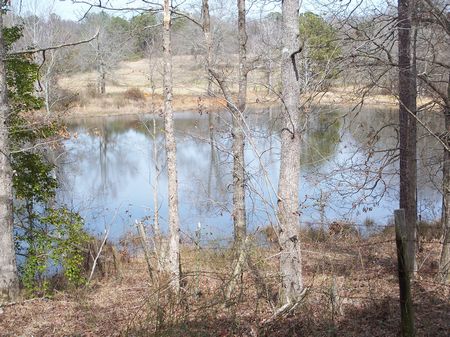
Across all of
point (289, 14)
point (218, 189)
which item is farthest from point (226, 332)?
point (218, 189)

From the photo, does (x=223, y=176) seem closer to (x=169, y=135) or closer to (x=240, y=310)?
(x=169, y=135)

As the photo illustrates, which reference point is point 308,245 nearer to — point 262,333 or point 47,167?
point 47,167

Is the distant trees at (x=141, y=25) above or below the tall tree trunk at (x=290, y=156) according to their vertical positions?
above

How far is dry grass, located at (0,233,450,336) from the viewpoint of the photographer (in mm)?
5570

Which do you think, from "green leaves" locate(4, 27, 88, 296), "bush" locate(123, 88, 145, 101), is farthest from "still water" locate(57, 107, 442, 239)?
"bush" locate(123, 88, 145, 101)

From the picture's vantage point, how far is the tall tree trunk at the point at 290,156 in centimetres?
636

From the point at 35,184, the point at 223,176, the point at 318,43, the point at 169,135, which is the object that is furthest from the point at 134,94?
the point at 318,43

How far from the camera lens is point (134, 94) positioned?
45719 millimetres

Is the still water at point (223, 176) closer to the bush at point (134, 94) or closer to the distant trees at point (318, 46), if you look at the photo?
the distant trees at point (318, 46)

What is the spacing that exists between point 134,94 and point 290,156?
1599 inches

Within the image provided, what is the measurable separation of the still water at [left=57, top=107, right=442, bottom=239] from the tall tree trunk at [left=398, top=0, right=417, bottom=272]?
54 centimetres

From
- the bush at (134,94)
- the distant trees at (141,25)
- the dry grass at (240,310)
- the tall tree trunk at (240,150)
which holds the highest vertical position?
the bush at (134,94)

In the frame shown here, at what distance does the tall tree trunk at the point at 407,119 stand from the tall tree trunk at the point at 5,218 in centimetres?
699

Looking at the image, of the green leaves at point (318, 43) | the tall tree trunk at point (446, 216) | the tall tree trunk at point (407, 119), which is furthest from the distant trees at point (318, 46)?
the tall tree trunk at point (446, 216)
